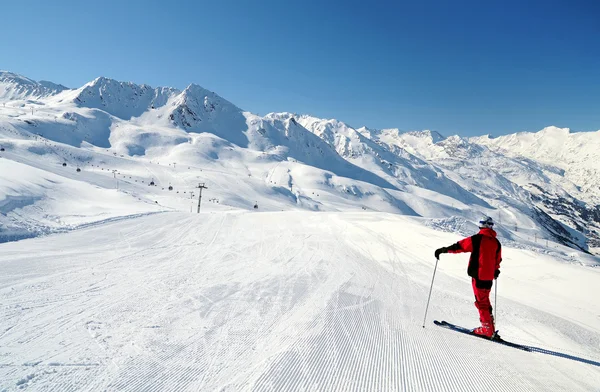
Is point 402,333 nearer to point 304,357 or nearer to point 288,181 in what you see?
point 304,357

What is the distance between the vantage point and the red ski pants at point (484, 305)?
5863mm

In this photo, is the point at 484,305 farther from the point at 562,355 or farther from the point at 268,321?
the point at 268,321

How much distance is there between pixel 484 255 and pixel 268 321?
3.95 m

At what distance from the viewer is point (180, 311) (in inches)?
222

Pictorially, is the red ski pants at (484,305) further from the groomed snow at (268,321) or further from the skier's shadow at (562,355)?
the skier's shadow at (562,355)

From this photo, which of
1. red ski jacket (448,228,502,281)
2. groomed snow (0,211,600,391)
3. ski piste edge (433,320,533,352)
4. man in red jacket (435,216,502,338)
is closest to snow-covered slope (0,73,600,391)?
groomed snow (0,211,600,391)

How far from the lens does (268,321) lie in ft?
18.0

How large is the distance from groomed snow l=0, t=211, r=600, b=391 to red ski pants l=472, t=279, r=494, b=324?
17.6 inches

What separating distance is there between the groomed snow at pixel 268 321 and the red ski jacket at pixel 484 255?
116 centimetres

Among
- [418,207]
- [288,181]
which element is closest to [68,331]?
[288,181]

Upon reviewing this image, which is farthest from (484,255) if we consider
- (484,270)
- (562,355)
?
(562,355)

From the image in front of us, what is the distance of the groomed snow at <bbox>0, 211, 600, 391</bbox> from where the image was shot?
13.0 feet

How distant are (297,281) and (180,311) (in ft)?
10.5

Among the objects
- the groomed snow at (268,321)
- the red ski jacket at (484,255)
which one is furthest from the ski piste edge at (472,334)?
the red ski jacket at (484,255)
